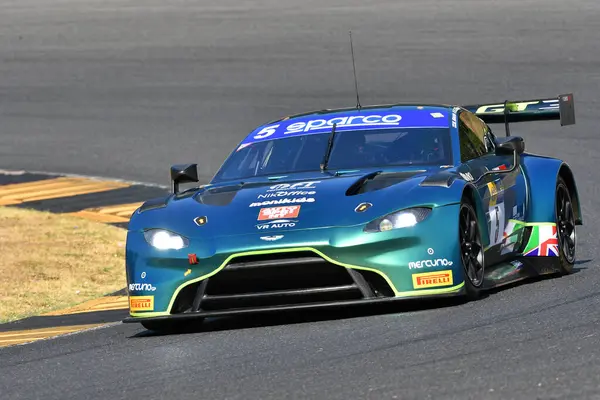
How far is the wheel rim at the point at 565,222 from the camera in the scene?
9.45 m

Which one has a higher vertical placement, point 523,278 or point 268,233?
point 268,233

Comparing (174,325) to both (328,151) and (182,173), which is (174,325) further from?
(328,151)

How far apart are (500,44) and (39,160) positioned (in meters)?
7.67

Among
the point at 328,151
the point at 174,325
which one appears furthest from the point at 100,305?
the point at 328,151

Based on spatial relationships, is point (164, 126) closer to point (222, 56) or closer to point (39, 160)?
point (39, 160)

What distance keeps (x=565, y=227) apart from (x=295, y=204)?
259cm

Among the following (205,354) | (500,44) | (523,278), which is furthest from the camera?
(500,44)

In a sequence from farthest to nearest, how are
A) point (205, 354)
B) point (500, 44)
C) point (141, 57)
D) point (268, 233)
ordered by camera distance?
point (141, 57)
point (500, 44)
point (268, 233)
point (205, 354)

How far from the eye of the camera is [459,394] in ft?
17.5

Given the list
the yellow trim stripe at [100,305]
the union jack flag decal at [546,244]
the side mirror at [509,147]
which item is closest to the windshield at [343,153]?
the side mirror at [509,147]

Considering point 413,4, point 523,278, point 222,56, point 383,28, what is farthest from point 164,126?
point 523,278

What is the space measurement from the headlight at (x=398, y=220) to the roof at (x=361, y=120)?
1.49 meters

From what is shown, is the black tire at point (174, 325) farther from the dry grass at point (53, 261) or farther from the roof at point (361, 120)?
the dry grass at point (53, 261)

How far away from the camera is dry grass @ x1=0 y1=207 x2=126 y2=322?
35.3ft
